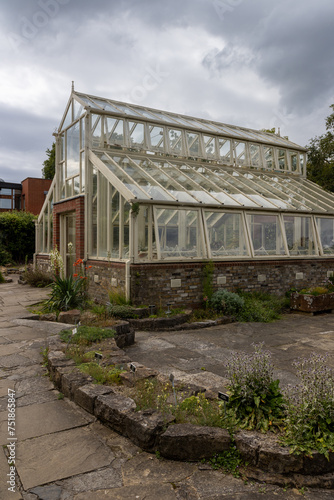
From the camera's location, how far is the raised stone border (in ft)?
8.59

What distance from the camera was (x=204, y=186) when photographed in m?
10.7

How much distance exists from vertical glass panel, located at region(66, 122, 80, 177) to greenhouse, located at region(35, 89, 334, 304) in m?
0.03

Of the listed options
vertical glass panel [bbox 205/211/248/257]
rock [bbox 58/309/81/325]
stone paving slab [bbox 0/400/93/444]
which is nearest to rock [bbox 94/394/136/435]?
stone paving slab [bbox 0/400/93/444]

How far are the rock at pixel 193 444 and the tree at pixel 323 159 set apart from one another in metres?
15.9

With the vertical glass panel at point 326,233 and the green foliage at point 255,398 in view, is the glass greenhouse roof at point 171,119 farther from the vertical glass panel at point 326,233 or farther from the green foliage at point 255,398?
the green foliage at point 255,398

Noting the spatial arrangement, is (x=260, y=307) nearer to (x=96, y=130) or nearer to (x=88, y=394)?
(x=88, y=394)

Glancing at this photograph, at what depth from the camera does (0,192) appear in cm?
3316

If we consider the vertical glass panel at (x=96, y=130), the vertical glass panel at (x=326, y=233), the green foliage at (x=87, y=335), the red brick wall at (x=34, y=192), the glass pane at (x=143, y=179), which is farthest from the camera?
the red brick wall at (x=34, y=192)

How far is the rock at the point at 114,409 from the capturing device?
3.17m

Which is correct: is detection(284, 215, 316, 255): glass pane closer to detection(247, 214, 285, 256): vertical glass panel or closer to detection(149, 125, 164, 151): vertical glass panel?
detection(247, 214, 285, 256): vertical glass panel

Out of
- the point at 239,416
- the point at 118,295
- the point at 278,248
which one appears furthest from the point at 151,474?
the point at 278,248

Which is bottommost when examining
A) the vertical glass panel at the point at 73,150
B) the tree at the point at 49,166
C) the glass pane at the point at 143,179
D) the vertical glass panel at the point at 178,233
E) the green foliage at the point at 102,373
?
the green foliage at the point at 102,373

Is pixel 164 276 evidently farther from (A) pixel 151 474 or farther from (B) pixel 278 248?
(A) pixel 151 474

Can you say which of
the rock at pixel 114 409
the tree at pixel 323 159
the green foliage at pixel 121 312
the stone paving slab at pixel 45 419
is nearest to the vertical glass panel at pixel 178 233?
the green foliage at pixel 121 312
